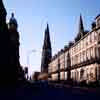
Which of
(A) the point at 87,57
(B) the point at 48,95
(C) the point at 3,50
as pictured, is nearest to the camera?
(B) the point at 48,95

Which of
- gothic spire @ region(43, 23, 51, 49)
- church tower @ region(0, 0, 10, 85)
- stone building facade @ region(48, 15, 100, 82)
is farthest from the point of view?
gothic spire @ region(43, 23, 51, 49)

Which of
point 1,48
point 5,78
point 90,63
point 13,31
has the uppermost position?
point 13,31

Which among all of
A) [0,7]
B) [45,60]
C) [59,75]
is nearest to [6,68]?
[0,7]

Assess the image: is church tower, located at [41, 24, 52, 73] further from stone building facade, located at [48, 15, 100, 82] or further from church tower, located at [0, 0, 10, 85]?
church tower, located at [0, 0, 10, 85]

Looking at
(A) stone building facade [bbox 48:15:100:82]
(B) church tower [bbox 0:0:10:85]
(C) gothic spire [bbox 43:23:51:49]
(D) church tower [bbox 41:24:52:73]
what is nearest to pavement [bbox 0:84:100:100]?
(A) stone building facade [bbox 48:15:100:82]

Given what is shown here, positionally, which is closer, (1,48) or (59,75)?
(1,48)

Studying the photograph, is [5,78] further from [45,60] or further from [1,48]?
[45,60]

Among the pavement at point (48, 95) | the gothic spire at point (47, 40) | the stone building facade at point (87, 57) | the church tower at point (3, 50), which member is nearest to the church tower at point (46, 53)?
the gothic spire at point (47, 40)

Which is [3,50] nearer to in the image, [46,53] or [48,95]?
[48,95]

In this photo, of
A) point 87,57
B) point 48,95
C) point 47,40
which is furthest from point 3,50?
point 47,40

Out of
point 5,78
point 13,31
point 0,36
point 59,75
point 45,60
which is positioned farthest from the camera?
point 45,60

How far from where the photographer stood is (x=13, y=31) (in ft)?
299

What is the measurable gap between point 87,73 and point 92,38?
400 inches

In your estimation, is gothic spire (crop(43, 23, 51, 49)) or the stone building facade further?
gothic spire (crop(43, 23, 51, 49))
